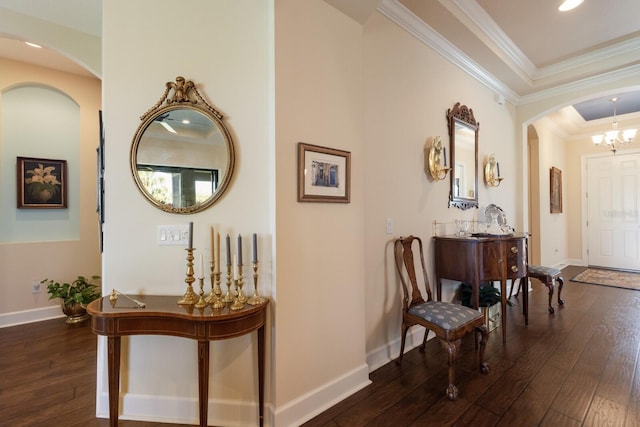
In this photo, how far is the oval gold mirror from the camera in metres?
1.70

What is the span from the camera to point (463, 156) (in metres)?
3.21

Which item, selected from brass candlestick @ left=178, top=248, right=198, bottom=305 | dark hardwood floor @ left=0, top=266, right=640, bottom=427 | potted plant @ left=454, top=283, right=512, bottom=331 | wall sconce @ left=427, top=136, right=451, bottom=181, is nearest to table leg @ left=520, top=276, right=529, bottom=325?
dark hardwood floor @ left=0, top=266, right=640, bottom=427

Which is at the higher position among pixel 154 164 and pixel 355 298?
pixel 154 164

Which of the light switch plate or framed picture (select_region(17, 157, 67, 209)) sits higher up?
framed picture (select_region(17, 157, 67, 209))

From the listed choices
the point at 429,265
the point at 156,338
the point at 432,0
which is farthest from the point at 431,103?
the point at 156,338

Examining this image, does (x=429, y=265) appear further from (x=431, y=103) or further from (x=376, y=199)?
(x=431, y=103)

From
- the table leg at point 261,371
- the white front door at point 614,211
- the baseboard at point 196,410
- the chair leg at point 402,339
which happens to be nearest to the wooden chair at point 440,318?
the chair leg at point 402,339

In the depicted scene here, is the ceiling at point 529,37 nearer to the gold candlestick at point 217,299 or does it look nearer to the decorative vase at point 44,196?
the gold candlestick at point 217,299

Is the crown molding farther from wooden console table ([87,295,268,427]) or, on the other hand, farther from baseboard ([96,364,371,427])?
baseboard ([96,364,371,427])

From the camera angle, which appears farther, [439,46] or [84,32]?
[439,46]

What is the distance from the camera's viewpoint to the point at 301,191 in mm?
1729

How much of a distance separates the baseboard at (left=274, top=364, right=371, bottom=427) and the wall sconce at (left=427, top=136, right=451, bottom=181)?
1.90 metres

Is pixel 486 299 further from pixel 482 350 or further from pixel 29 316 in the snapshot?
pixel 29 316

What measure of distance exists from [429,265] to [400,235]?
1.94ft
